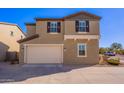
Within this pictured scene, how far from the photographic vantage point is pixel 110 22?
21438mm

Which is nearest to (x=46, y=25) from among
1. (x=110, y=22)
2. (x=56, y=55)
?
(x=56, y=55)

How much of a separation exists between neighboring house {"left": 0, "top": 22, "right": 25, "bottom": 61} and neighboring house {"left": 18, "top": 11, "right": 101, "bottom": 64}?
5.84 m

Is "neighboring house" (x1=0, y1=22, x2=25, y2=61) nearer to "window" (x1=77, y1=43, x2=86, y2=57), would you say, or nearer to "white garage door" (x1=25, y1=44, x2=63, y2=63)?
"white garage door" (x1=25, y1=44, x2=63, y2=63)

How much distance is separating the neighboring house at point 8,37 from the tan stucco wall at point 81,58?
9.47 m

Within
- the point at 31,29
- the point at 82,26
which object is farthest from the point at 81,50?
the point at 31,29

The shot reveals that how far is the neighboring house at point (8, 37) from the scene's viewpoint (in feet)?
82.9

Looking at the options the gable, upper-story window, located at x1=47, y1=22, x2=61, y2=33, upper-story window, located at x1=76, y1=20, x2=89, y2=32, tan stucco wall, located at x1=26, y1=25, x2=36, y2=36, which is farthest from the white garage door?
tan stucco wall, located at x1=26, y1=25, x2=36, y2=36

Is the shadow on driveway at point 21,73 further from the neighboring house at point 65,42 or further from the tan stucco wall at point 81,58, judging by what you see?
the neighboring house at point 65,42

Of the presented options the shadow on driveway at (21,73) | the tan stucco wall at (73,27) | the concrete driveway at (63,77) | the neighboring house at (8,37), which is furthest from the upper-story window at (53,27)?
→ the neighboring house at (8,37)

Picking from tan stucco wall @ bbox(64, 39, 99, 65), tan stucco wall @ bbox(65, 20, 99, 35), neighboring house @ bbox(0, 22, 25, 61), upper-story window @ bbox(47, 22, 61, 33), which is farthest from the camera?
neighboring house @ bbox(0, 22, 25, 61)

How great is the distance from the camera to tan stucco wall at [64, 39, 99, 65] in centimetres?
2036

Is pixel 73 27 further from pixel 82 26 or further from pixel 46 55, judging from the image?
pixel 46 55
